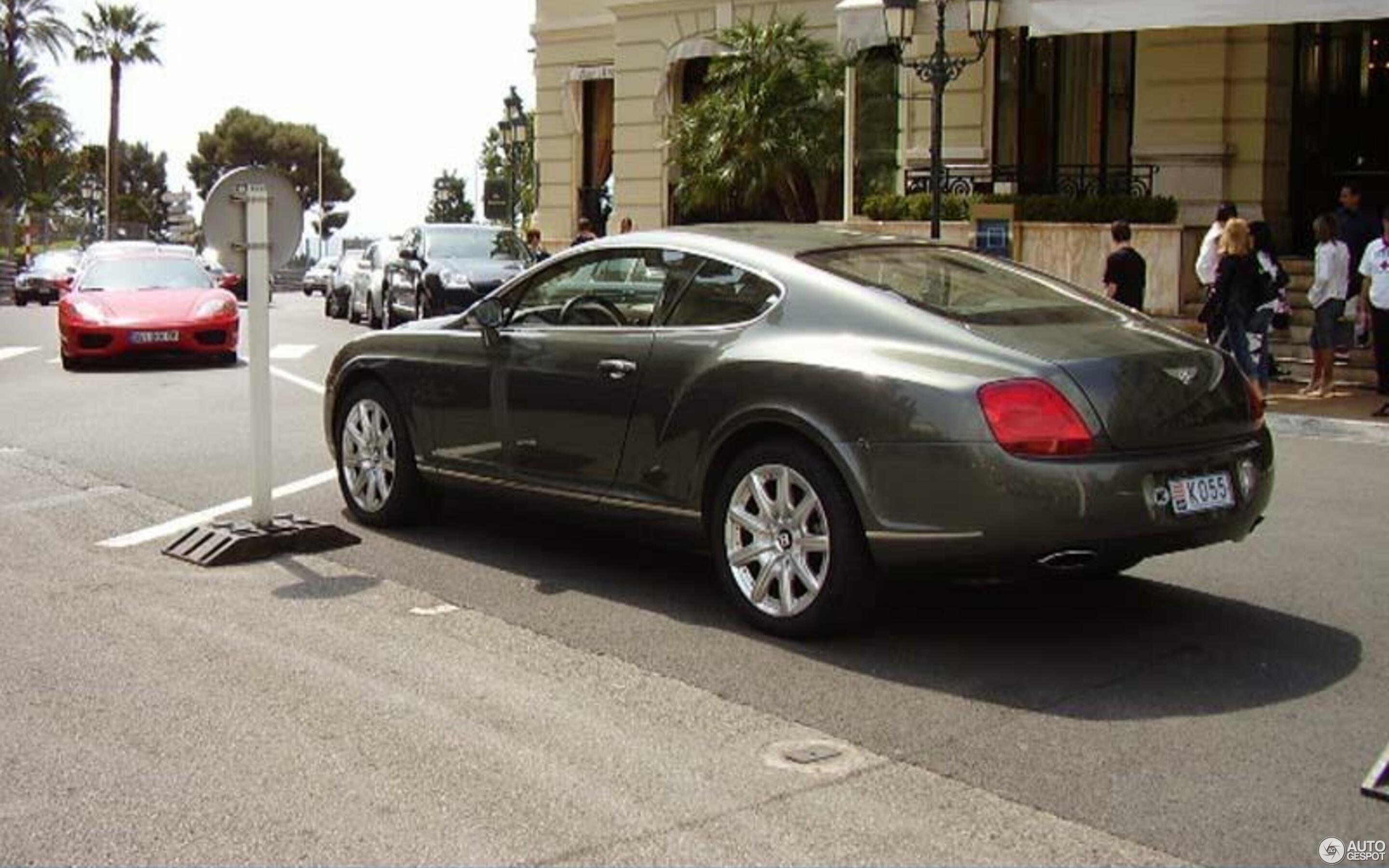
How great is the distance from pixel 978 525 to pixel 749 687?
950 mm

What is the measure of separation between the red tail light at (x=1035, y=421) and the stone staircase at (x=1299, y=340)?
1131 cm

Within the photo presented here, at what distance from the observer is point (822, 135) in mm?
25062

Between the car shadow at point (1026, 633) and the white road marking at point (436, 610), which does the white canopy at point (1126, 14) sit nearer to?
the car shadow at point (1026, 633)

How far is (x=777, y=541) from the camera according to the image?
588 cm

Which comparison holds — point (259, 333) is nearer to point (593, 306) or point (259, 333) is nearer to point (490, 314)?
point (490, 314)

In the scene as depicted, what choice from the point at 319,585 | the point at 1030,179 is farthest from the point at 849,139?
the point at 319,585

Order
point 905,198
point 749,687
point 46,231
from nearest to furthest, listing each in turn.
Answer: point 749,687 < point 905,198 < point 46,231

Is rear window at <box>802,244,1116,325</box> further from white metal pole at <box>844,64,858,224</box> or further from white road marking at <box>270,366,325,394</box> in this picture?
white metal pole at <box>844,64,858,224</box>

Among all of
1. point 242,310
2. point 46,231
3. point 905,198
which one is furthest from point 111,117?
point 905,198

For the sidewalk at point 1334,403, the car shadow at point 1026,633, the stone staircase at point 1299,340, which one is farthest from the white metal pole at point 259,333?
the stone staircase at point 1299,340

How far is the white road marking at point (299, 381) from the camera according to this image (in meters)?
15.3

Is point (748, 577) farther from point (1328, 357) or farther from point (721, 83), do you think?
point (721, 83)

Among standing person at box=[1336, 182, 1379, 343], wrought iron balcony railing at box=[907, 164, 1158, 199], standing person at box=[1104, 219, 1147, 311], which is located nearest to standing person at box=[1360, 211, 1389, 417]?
standing person at box=[1336, 182, 1379, 343]

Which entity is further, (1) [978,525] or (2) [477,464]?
(2) [477,464]
